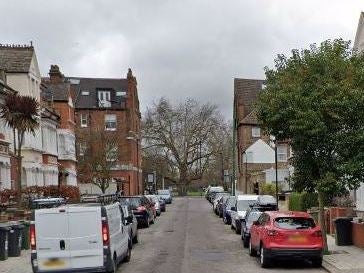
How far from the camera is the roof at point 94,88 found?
7819 cm

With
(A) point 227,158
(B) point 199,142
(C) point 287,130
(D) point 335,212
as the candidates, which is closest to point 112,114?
(B) point 199,142

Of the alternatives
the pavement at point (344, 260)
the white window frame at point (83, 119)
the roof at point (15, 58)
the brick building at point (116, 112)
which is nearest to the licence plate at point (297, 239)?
the pavement at point (344, 260)

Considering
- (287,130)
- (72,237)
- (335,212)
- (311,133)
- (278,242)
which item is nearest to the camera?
(72,237)

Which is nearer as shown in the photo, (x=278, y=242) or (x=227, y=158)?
(x=278, y=242)

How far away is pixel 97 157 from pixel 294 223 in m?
43.1

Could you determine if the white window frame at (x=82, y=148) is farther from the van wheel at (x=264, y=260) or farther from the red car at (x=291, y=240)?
the red car at (x=291, y=240)

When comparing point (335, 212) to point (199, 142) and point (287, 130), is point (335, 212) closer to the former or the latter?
point (287, 130)

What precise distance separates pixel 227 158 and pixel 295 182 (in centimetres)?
8617

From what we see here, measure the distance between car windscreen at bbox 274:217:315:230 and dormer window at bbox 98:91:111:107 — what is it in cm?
6281

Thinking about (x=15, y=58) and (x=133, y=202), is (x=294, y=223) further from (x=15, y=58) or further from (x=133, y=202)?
(x=15, y=58)

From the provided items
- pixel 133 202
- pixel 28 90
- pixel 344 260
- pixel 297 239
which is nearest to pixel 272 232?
pixel 297 239

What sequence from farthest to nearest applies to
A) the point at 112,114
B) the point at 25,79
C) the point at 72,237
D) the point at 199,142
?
the point at 199,142 → the point at 112,114 → the point at 25,79 → the point at 72,237

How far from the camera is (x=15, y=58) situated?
3941 centimetres

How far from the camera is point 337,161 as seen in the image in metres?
18.2
